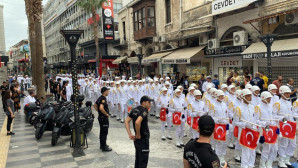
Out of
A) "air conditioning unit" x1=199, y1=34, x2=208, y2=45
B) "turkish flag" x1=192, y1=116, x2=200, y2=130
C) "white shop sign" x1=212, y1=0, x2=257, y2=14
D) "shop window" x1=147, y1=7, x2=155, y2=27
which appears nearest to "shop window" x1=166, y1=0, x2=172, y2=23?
"shop window" x1=147, y1=7, x2=155, y2=27

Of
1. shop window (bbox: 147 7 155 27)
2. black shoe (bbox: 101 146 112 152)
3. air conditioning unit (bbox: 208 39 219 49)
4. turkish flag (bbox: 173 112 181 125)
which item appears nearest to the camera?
black shoe (bbox: 101 146 112 152)

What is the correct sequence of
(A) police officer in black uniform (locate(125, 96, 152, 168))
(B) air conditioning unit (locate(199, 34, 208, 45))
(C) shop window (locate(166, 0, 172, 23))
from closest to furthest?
(A) police officer in black uniform (locate(125, 96, 152, 168)), (B) air conditioning unit (locate(199, 34, 208, 45)), (C) shop window (locate(166, 0, 172, 23))

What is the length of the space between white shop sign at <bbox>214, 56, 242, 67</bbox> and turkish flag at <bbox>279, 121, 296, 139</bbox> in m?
9.93

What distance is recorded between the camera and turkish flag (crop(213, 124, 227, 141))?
614 centimetres

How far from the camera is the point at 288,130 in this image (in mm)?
5961

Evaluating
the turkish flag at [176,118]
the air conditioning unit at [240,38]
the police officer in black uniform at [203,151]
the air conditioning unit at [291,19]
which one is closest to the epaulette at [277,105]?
the turkish flag at [176,118]

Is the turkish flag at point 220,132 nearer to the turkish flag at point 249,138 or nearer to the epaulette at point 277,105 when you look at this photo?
the turkish flag at point 249,138

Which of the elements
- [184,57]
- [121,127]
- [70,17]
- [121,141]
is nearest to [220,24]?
[184,57]

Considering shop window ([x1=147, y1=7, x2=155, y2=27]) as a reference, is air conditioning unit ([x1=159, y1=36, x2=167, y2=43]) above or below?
below

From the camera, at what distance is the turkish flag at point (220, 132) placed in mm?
6137

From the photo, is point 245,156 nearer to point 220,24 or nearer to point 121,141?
point 121,141

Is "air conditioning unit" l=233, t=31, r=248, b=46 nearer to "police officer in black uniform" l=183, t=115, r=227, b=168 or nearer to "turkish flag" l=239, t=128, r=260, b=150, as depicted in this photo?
"turkish flag" l=239, t=128, r=260, b=150

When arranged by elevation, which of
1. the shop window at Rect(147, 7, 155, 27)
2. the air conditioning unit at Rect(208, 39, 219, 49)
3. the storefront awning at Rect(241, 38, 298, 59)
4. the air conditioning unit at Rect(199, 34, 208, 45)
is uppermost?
the shop window at Rect(147, 7, 155, 27)

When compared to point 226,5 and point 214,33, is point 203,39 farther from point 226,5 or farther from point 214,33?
point 226,5
